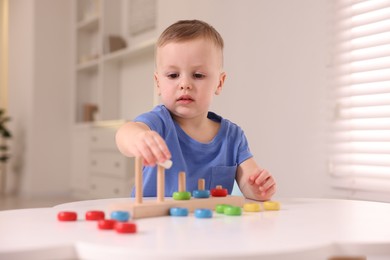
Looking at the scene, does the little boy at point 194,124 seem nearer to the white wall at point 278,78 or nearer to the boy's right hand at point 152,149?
Answer: the boy's right hand at point 152,149

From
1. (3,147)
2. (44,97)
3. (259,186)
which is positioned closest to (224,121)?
(259,186)

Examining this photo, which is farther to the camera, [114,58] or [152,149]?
[114,58]

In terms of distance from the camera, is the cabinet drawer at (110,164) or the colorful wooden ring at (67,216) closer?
the colorful wooden ring at (67,216)

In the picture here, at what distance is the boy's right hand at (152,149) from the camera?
0.81 m

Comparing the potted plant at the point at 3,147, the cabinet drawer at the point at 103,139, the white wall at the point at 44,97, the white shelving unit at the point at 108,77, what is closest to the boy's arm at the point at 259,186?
the white shelving unit at the point at 108,77

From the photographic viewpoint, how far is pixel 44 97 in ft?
17.4

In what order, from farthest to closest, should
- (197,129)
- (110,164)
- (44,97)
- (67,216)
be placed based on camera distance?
(44,97) < (110,164) < (197,129) < (67,216)

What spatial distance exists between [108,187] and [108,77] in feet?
3.64

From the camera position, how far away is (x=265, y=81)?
2.67 metres

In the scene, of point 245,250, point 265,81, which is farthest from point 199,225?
point 265,81

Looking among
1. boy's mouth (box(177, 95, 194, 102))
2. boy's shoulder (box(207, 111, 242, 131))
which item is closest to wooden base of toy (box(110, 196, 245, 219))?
boy's mouth (box(177, 95, 194, 102))

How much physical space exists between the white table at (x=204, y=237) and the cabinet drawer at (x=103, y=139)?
134 inches

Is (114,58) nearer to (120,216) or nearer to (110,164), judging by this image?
(110,164)

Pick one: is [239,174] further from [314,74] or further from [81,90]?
[81,90]
